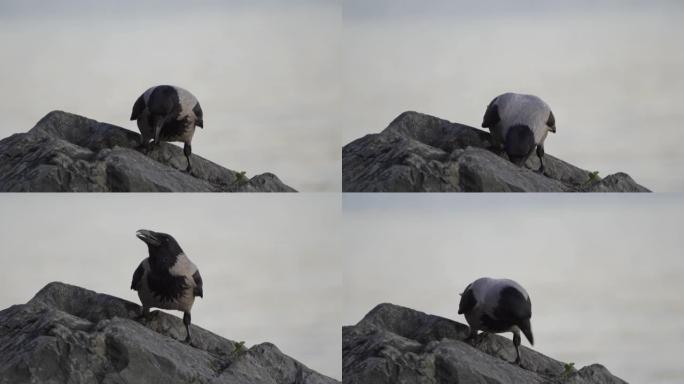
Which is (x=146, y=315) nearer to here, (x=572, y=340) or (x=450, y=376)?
(x=450, y=376)

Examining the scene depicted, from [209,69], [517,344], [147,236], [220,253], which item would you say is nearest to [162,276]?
[147,236]

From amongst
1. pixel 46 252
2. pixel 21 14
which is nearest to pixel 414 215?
pixel 46 252

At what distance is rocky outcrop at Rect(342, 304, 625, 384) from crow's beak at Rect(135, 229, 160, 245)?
763 mm

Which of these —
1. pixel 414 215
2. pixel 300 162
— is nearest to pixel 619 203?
pixel 414 215

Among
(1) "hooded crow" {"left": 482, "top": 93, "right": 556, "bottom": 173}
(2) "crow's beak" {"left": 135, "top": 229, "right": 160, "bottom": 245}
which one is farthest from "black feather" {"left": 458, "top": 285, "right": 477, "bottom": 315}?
(2) "crow's beak" {"left": 135, "top": 229, "right": 160, "bottom": 245}

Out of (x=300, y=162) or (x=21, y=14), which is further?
(x=300, y=162)

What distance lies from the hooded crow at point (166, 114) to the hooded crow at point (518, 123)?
1.05m

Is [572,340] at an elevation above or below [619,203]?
below

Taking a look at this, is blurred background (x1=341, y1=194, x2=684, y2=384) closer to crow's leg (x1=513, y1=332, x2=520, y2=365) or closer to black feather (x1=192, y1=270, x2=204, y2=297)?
crow's leg (x1=513, y1=332, x2=520, y2=365)

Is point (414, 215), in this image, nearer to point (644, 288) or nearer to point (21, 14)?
point (644, 288)

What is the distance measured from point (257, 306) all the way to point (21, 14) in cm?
127

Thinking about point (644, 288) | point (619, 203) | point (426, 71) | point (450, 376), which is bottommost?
point (450, 376)

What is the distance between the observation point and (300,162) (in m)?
3.84

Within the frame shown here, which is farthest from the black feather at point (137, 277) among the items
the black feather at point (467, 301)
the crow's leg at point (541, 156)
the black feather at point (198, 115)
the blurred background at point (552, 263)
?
the crow's leg at point (541, 156)
